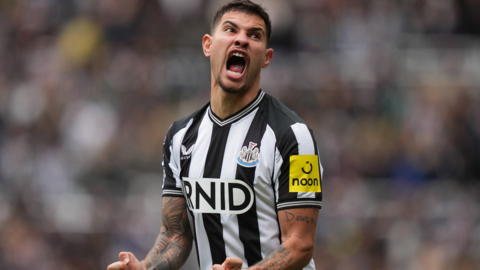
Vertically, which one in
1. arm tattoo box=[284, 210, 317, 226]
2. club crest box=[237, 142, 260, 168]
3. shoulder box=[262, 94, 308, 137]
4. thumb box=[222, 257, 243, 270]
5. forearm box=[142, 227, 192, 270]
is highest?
shoulder box=[262, 94, 308, 137]

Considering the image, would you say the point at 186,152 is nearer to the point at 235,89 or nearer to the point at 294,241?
the point at 235,89

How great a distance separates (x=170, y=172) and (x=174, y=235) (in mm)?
374

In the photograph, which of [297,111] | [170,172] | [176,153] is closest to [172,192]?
[170,172]

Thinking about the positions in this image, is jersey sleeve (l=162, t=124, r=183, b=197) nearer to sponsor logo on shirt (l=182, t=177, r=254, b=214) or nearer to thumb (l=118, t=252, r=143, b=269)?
sponsor logo on shirt (l=182, t=177, r=254, b=214)

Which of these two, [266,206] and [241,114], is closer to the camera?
A: [266,206]

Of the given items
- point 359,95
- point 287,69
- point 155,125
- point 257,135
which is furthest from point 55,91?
point 257,135

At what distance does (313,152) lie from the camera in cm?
292

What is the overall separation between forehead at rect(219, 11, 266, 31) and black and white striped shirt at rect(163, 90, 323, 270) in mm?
397

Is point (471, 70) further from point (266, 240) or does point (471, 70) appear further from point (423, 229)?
point (266, 240)

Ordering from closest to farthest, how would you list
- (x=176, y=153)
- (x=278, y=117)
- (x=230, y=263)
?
(x=230, y=263) → (x=278, y=117) → (x=176, y=153)

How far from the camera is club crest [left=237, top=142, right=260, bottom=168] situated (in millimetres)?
2967

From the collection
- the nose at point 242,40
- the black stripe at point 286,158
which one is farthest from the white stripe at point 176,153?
the black stripe at point 286,158

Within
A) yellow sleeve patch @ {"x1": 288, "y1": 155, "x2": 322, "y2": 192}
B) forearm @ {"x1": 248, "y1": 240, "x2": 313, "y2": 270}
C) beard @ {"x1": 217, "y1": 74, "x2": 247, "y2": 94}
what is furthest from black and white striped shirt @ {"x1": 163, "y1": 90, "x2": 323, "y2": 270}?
forearm @ {"x1": 248, "y1": 240, "x2": 313, "y2": 270}

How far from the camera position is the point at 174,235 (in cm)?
333
